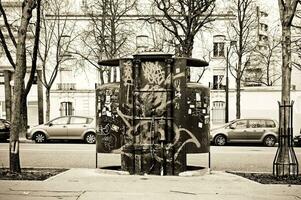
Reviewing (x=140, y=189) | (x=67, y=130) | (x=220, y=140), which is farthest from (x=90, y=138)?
(x=140, y=189)

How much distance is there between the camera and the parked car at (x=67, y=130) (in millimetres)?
24922

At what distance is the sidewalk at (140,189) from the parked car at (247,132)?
14.9m

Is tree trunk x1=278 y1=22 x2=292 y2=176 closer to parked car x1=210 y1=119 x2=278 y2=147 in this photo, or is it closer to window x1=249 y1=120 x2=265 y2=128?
parked car x1=210 y1=119 x2=278 y2=147

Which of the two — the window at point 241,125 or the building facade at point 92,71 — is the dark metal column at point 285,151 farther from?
the building facade at point 92,71

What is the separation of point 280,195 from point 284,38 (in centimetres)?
493

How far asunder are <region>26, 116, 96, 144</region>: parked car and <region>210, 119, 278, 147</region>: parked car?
6.61 metres

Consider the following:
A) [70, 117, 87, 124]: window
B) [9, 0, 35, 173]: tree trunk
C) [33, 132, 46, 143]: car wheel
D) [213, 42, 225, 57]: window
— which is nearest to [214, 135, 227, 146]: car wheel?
[70, 117, 87, 124]: window

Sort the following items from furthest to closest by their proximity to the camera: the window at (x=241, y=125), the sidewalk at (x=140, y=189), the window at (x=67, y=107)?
the window at (x=67, y=107) → the window at (x=241, y=125) → the sidewalk at (x=140, y=189)

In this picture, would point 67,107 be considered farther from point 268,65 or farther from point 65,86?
point 268,65

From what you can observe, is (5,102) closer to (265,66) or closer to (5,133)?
(5,133)

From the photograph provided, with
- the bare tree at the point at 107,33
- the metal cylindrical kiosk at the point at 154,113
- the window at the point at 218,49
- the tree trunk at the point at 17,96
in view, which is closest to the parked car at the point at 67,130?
the bare tree at the point at 107,33

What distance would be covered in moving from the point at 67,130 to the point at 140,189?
57.2 feet

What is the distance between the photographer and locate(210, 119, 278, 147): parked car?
24266 mm

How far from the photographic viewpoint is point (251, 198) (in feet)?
24.7
